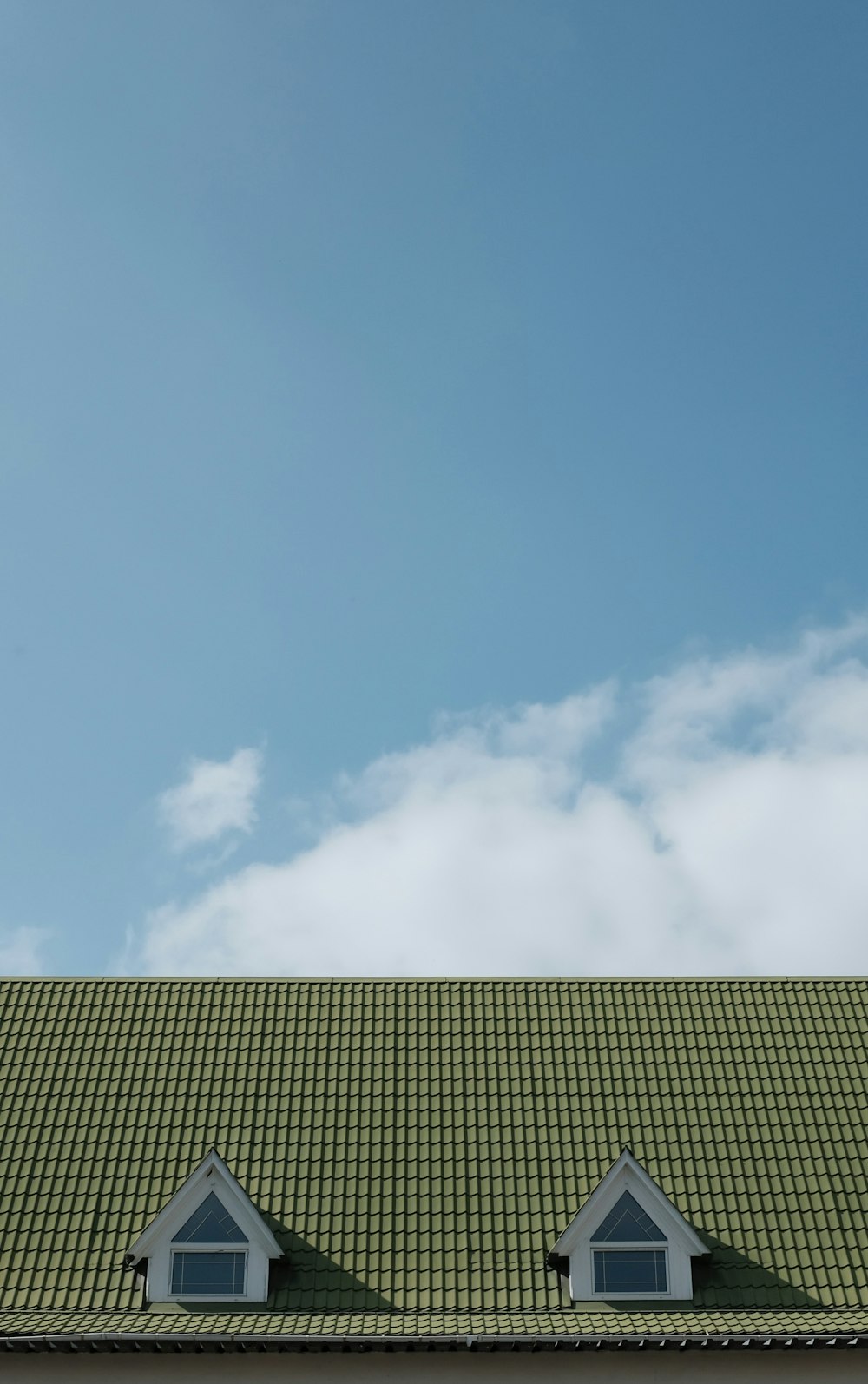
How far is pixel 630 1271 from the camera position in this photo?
19.8 meters

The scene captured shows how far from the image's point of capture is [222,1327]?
734 inches

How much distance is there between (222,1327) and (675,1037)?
960 cm

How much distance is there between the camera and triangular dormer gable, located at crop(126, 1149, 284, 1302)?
19641 mm

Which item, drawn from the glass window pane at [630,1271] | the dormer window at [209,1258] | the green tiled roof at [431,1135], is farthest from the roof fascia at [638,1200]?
the dormer window at [209,1258]

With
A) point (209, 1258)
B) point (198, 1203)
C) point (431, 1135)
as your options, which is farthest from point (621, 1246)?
point (198, 1203)

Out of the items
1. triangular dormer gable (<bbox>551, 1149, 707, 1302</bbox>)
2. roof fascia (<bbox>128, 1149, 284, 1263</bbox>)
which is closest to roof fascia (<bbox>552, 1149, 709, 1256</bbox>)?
triangular dormer gable (<bbox>551, 1149, 707, 1302</bbox>)

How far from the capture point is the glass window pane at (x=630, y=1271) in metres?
19.7

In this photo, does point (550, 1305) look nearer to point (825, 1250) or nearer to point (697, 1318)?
point (697, 1318)

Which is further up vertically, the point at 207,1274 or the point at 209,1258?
the point at 209,1258

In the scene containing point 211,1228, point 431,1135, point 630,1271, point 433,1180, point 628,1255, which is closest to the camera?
point 630,1271

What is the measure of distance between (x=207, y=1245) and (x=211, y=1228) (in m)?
0.27

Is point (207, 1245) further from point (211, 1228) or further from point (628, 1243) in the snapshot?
point (628, 1243)

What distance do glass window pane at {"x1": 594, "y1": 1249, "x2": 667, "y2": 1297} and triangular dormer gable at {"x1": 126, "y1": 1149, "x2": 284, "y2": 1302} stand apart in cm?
479

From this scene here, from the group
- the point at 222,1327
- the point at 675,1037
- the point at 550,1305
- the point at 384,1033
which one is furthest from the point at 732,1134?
the point at 222,1327
